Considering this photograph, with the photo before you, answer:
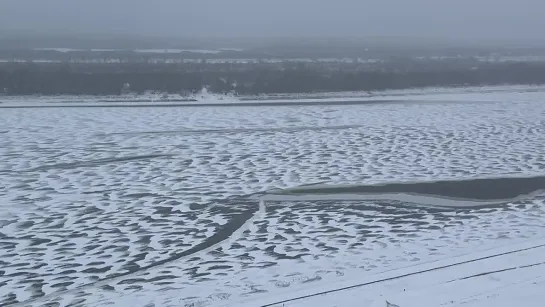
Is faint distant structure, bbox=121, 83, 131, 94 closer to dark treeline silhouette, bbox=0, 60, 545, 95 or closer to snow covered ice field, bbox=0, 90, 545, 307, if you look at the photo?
dark treeline silhouette, bbox=0, 60, 545, 95

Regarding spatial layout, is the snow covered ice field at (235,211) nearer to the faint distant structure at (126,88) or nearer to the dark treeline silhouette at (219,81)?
the faint distant structure at (126,88)

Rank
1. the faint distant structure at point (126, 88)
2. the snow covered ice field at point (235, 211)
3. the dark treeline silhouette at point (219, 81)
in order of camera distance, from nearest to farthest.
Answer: the snow covered ice field at point (235, 211) → the dark treeline silhouette at point (219, 81) → the faint distant structure at point (126, 88)

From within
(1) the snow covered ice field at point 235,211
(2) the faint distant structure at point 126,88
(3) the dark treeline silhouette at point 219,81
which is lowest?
(1) the snow covered ice field at point 235,211

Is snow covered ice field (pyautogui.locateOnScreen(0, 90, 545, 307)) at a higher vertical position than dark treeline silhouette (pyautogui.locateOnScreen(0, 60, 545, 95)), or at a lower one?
lower

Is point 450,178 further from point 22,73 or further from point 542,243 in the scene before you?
point 22,73

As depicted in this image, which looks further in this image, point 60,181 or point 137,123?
point 137,123

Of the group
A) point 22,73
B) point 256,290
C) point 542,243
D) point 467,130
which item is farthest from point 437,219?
point 22,73

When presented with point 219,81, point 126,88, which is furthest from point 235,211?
point 219,81

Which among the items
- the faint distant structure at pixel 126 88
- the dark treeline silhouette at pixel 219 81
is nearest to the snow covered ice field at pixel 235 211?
the faint distant structure at pixel 126 88

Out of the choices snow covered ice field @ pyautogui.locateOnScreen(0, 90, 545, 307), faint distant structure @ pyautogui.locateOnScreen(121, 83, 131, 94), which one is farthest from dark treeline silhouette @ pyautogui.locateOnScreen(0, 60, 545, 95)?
snow covered ice field @ pyautogui.locateOnScreen(0, 90, 545, 307)
